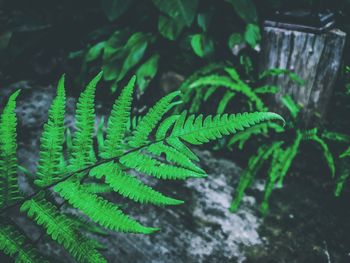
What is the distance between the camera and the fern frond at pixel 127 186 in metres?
0.86

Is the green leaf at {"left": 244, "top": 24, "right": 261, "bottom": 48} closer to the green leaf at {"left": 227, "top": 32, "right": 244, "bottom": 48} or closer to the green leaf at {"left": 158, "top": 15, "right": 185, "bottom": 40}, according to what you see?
the green leaf at {"left": 227, "top": 32, "right": 244, "bottom": 48}

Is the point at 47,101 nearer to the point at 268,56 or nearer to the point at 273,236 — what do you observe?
the point at 268,56

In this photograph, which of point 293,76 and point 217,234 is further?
point 293,76

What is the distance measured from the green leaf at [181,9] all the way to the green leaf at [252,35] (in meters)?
0.53

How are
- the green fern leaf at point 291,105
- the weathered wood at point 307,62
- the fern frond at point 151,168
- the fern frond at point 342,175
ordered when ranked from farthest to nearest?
1. the green fern leaf at point 291,105
2. the weathered wood at point 307,62
3. the fern frond at point 342,175
4. the fern frond at point 151,168

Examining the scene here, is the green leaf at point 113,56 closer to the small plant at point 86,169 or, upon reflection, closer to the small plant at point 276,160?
the small plant at point 276,160

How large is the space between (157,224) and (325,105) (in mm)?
1721

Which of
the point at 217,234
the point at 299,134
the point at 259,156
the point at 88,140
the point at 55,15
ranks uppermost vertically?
the point at 55,15

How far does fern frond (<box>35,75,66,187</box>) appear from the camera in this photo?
870 mm

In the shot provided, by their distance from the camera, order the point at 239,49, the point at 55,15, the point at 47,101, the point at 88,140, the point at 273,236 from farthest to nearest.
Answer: the point at 55,15 < the point at 47,101 < the point at 239,49 < the point at 273,236 < the point at 88,140

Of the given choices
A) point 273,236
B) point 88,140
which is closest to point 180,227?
point 273,236

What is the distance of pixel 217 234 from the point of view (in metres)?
2.08

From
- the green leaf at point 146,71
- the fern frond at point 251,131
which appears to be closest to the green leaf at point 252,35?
the fern frond at point 251,131

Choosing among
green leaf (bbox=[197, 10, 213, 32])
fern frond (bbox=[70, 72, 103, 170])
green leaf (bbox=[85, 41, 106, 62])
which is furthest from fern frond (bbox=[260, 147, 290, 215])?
green leaf (bbox=[85, 41, 106, 62])
